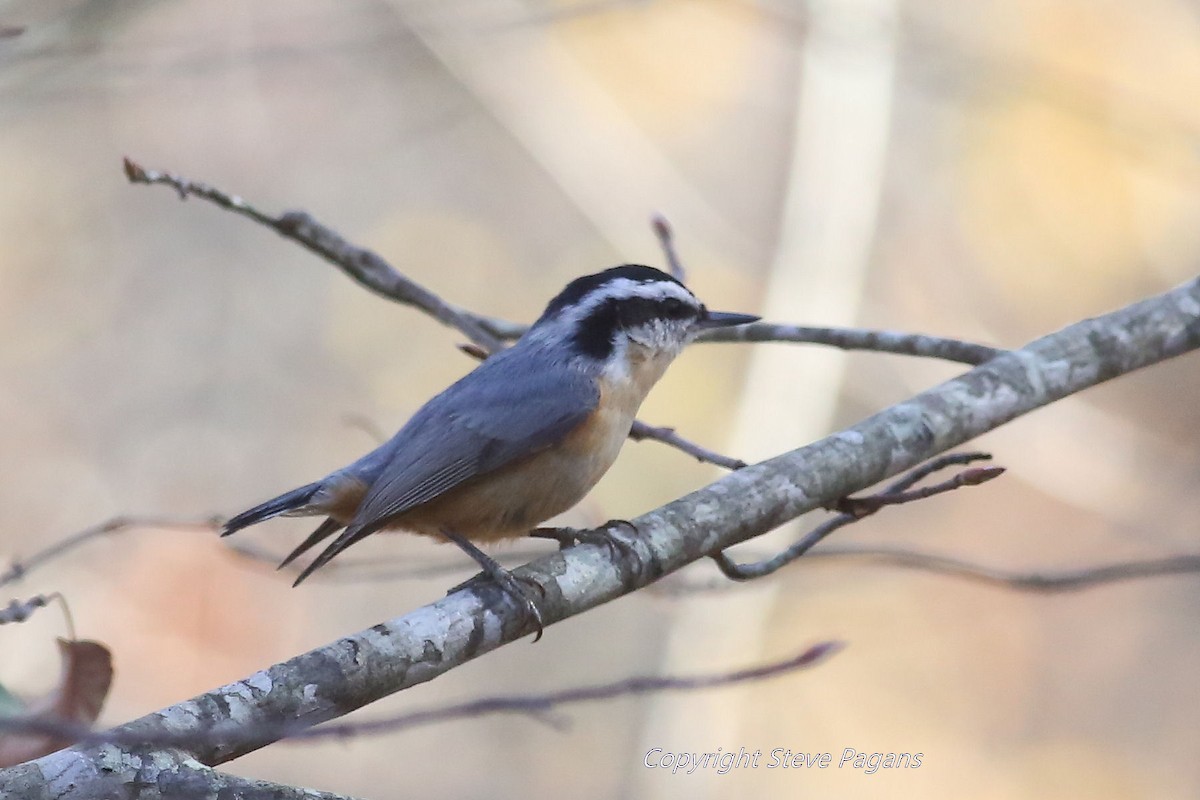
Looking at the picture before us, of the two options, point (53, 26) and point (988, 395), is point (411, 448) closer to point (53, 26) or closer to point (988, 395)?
point (988, 395)

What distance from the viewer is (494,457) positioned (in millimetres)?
2961

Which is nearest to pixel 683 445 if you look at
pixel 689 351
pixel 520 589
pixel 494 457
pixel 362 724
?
pixel 494 457

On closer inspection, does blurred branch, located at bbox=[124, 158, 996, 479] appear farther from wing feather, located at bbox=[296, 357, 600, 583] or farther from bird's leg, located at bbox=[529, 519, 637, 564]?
bird's leg, located at bbox=[529, 519, 637, 564]

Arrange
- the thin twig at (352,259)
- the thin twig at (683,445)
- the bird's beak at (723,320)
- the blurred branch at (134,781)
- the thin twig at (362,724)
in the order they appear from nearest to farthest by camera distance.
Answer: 1. the thin twig at (362,724)
2. the blurred branch at (134,781)
3. the thin twig at (683,445)
4. the thin twig at (352,259)
5. the bird's beak at (723,320)

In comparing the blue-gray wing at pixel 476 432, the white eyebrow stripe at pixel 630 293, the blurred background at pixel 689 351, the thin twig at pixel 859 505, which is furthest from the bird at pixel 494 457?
the blurred background at pixel 689 351

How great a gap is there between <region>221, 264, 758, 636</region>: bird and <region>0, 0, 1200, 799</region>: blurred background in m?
2.49

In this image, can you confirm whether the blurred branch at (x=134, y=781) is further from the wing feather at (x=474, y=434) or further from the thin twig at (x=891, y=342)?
the thin twig at (x=891, y=342)

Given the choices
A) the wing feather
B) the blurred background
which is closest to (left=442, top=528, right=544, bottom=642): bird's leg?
the wing feather

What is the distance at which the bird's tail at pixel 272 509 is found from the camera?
284 cm

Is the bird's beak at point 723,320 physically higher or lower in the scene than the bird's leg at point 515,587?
higher

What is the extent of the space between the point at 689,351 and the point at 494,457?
4.15 meters

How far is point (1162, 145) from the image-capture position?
6305 mm

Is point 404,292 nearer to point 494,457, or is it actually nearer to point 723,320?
point 494,457

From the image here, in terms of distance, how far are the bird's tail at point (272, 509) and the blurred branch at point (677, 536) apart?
778 mm
